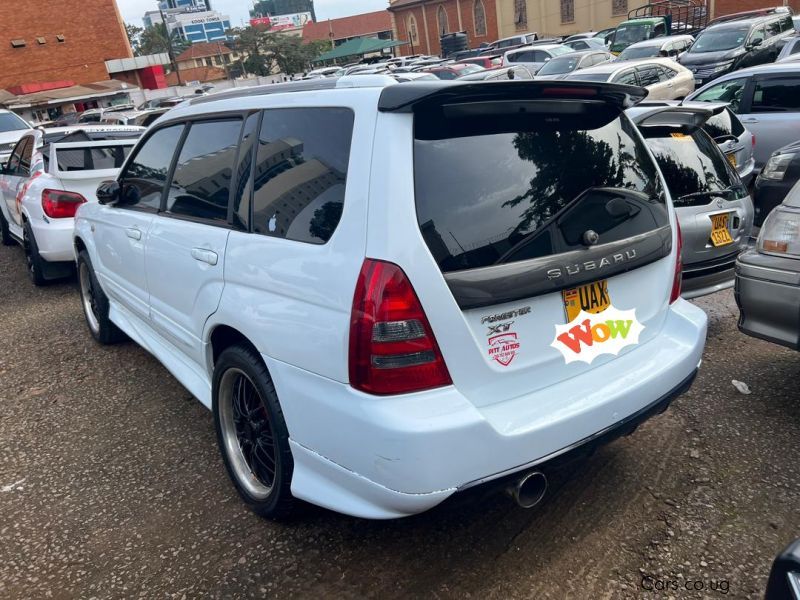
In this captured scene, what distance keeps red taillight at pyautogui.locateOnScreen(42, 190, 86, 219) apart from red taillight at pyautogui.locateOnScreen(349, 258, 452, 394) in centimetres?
561

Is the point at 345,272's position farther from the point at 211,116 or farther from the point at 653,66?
the point at 653,66

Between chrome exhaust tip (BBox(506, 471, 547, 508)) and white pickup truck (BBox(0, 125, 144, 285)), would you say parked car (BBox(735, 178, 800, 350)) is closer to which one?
chrome exhaust tip (BBox(506, 471, 547, 508))

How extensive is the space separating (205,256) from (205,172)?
1.71 ft

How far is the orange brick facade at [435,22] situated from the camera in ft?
187

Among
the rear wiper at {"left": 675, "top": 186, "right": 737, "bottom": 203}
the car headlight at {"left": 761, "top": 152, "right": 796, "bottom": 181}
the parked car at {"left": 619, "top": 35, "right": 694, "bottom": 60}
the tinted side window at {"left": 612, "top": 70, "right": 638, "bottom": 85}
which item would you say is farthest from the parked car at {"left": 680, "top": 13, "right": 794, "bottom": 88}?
the rear wiper at {"left": 675, "top": 186, "right": 737, "bottom": 203}

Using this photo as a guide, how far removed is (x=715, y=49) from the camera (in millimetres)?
17844

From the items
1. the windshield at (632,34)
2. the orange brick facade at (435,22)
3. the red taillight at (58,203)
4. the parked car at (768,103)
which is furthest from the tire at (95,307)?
the orange brick facade at (435,22)

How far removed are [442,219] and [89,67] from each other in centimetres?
4999

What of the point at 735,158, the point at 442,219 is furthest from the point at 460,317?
the point at 735,158

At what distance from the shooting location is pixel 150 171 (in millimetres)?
3984

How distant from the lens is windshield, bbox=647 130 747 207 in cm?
454

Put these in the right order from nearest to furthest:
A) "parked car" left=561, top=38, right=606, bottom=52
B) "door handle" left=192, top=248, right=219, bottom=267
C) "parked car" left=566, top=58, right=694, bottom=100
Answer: "door handle" left=192, top=248, right=219, bottom=267 < "parked car" left=566, top=58, right=694, bottom=100 < "parked car" left=561, top=38, right=606, bottom=52

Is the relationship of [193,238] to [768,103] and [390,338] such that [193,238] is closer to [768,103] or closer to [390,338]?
[390,338]

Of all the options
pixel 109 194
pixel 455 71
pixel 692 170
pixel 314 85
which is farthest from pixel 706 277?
pixel 455 71
